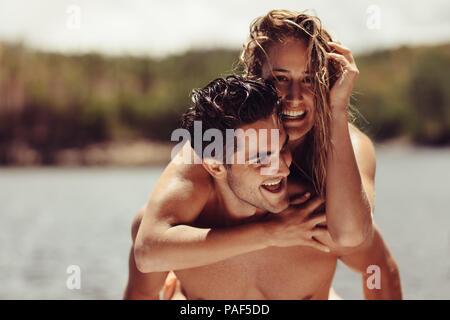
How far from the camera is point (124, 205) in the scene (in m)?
10.3

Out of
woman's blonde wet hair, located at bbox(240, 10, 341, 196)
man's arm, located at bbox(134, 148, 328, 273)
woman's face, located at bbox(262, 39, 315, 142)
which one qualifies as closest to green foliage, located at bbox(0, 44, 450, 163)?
woman's blonde wet hair, located at bbox(240, 10, 341, 196)

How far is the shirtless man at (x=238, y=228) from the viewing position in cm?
178

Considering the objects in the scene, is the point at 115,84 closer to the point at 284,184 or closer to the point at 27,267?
the point at 27,267

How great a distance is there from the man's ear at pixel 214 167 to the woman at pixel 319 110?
0.25 meters

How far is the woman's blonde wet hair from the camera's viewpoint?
73.7 inches

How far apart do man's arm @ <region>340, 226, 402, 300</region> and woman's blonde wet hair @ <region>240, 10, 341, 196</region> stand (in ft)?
1.31

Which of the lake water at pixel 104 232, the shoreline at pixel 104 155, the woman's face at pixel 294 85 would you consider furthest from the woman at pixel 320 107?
the shoreline at pixel 104 155

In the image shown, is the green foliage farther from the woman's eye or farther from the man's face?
the man's face

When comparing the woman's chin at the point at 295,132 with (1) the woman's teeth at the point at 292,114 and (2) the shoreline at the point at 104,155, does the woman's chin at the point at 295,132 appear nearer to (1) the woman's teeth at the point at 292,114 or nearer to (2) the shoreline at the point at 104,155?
(1) the woman's teeth at the point at 292,114

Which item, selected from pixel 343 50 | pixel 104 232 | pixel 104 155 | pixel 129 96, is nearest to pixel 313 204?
pixel 343 50

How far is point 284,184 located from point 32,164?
1959 centimetres

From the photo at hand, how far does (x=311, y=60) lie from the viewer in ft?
6.29

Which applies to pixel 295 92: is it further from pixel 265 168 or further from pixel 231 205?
pixel 231 205

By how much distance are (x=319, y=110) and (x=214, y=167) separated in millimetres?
378
